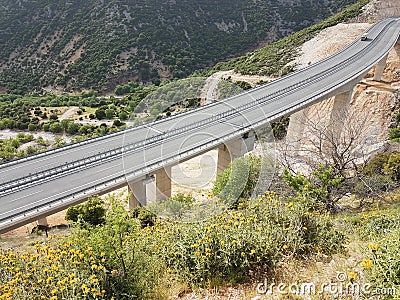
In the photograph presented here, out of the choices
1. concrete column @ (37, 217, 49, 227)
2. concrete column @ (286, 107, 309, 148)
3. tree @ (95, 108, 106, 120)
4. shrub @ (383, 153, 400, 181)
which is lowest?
concrete column @ (37, 217, 49, 227)

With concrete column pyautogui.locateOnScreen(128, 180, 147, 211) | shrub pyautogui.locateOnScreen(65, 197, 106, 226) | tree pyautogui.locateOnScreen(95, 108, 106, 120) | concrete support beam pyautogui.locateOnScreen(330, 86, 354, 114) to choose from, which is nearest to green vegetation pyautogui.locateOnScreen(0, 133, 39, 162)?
tree pyautogui.locateOnScreen(95, 108, 106, 120)

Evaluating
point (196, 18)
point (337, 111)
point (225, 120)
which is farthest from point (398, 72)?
point (196, 18)

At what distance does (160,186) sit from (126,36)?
283ft

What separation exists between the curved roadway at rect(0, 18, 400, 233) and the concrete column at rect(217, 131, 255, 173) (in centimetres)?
95

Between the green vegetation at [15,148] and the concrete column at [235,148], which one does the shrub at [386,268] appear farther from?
the green vegetation at [15,148]

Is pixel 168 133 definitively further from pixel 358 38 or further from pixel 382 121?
pixel 358 38

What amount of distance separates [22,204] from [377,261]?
62.6ft

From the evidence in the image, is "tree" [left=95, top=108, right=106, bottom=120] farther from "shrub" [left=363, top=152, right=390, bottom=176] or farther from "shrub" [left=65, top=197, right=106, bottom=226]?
"shrub" [left=363, top=152, right=390, bottom=176]

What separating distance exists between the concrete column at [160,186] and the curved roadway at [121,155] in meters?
1.32

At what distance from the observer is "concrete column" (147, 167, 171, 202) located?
75.2 feet

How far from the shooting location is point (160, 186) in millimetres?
23797

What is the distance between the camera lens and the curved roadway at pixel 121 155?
1944 cm

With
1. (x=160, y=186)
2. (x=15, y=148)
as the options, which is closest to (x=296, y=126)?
(x=160, y=186)

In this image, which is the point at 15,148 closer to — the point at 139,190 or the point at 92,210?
the point at 139,190
